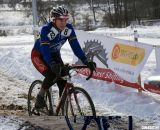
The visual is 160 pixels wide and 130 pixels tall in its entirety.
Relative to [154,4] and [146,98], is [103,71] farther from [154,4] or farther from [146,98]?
[154,4]

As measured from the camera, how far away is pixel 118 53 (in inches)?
398

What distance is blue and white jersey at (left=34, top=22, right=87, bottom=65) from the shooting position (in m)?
6.14

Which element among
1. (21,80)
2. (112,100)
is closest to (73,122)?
(112,100)

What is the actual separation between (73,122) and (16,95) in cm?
517

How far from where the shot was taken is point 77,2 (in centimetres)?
8669

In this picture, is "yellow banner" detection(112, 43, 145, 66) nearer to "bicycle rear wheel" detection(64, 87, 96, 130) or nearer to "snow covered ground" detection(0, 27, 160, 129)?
"snow covered ground" detection(0, 27, 160, 129)

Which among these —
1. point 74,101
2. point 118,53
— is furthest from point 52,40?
point 118,53

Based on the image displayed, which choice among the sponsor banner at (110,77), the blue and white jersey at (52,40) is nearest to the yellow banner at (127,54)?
the sponsor banner at (110,77)

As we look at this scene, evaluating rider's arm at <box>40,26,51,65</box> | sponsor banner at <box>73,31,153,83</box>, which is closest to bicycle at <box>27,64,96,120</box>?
rider's arm at <box>40,26,51,65</box>

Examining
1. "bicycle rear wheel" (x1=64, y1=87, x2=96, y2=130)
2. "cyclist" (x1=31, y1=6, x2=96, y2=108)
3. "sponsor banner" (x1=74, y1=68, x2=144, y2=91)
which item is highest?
"cyclist" (x1=31, y1=6, x2=96, y2=108)

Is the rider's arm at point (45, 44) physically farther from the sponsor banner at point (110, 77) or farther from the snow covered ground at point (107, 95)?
the sponsor banner at point (110, 77)

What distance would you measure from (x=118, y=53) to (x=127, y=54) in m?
0.36

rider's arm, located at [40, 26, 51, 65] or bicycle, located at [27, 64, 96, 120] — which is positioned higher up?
rider's arm, located at [40, 26, 51, 65]

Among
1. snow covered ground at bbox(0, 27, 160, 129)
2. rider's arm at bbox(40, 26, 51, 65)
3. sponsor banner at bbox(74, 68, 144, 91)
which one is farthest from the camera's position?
sponsor banner at bbox(74, 68, 144, 91)
